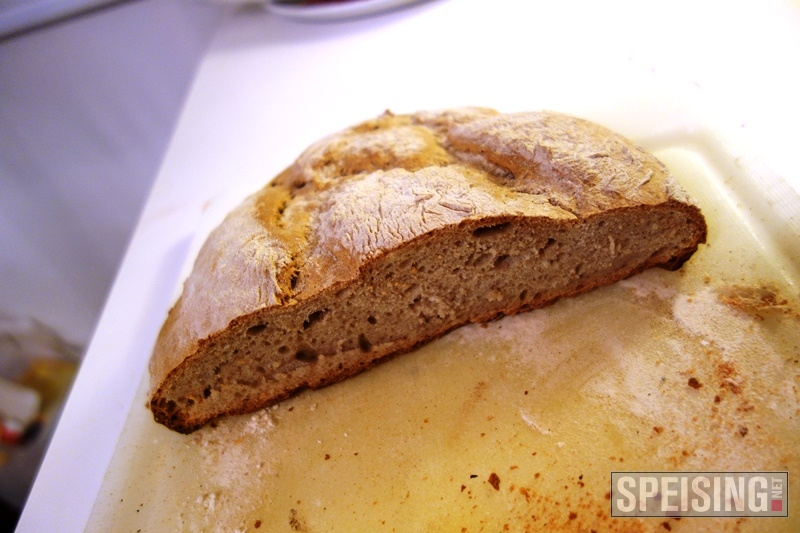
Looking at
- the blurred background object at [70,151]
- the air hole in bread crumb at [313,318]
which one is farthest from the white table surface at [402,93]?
the air hole in bread crumb at [313,318]

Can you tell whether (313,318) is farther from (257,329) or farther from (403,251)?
(403,251)

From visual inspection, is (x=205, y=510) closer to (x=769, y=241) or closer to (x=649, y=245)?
(x=649, y=245)

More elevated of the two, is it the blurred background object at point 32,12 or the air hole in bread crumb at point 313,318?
the blurred background object at point 32,12

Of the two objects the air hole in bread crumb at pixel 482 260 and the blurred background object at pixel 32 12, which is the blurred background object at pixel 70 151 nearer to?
the blurred background object at pixel 32 12

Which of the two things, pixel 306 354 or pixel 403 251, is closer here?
pixel 403 251

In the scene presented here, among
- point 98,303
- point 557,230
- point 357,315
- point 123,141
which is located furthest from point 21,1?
point 557,230

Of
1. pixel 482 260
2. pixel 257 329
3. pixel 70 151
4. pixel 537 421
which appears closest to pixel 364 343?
pixel 257 329
